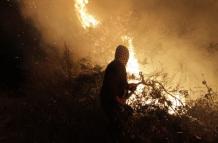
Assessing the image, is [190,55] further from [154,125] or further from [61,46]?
[154,125]

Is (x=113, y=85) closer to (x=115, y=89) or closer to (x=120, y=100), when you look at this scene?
(x=115, y=89)

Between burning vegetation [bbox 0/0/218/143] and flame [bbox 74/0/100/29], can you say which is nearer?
burning vegetation [bbox 0/0/218/143]

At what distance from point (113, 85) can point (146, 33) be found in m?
8.05

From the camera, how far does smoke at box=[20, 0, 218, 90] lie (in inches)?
526

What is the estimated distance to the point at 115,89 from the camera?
267 inches

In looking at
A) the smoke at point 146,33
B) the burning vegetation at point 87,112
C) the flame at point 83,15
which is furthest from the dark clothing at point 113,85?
the flame at point 83,15

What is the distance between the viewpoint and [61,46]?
1352 centimetres

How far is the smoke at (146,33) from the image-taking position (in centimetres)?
1336

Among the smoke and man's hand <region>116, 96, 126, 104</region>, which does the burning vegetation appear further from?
the smoke

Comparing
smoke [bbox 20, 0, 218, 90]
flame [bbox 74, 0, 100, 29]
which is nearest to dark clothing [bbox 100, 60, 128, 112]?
smoke [bbox 20, 0, 218, 90]

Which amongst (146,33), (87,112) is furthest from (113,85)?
(146,33)

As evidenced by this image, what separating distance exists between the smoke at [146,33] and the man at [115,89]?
559cm

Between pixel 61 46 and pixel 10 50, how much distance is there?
1760 millimetres

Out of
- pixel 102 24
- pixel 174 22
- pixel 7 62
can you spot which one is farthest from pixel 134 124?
pixel 174 22
